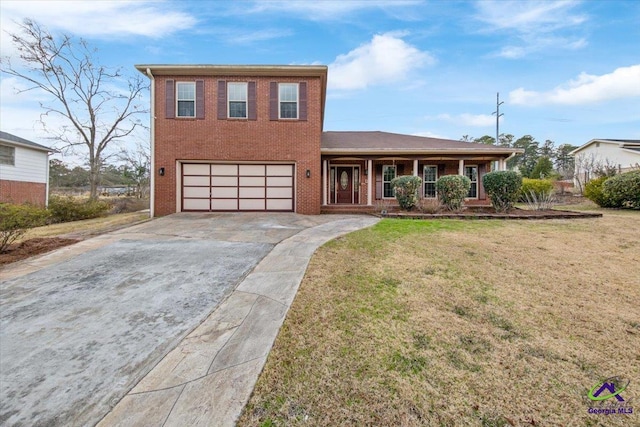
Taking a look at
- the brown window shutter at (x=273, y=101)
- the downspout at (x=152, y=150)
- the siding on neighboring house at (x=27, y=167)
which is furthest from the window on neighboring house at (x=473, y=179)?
the siding on neighboring house at (x=27, y=167)

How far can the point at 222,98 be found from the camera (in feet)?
37.2

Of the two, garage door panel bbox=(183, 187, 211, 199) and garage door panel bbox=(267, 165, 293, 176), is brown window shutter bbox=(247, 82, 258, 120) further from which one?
garage door panel bbox=(183, 187, 211, 199)

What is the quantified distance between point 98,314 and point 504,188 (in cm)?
1215

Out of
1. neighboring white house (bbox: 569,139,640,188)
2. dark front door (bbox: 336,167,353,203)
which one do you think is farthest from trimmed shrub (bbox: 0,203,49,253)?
neighboring white house (bbox: 569,139,640,188)

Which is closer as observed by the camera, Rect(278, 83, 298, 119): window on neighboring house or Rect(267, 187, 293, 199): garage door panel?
Rect(278, 83, 298, 119): window on neighboring house

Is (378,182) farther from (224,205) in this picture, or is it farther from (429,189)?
(224,205)

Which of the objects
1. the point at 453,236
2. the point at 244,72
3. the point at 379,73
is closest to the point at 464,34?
the point at 379,73

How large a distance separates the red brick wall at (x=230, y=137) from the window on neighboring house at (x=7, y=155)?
1125 centimetres

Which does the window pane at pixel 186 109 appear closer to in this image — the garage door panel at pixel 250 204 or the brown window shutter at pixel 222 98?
the brown window shutter at pixel 222 98

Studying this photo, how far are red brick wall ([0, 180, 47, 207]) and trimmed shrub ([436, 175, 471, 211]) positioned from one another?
64.1 feet

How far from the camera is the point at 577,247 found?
6.05 meters

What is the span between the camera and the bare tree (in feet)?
55.3

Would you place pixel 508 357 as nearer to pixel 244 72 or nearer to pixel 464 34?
pixel 244 72

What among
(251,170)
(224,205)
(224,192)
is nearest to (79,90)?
(224,192)
